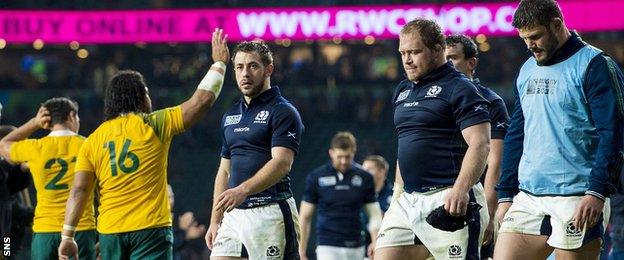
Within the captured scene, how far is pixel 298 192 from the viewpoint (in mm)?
25906

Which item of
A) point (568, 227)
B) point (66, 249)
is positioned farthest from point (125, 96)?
point (568, 227)

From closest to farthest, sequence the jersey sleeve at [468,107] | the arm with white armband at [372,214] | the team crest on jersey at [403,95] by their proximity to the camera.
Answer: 1. the jersey sleeve at [468,107]
2. the team crest on jersey at [403,95]
3. the arm with white armband at [372,214]

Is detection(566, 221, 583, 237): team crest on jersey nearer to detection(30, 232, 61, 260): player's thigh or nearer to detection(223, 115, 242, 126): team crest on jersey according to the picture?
detection(223, 115, 242, 126): team crest on jersey

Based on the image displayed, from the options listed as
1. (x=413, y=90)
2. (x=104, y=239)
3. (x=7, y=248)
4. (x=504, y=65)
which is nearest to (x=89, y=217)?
(x=7, y=248)

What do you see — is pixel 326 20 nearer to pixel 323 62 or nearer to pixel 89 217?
pixel 323 62

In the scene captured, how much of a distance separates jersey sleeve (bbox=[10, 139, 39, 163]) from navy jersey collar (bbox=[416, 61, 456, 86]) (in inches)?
176

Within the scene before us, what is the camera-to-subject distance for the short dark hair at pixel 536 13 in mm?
6230

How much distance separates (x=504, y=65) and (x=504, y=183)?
75.0 feet

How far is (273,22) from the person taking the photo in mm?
29500

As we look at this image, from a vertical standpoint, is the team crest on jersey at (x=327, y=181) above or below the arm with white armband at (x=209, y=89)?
below

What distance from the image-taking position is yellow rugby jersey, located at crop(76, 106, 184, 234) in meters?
7.66

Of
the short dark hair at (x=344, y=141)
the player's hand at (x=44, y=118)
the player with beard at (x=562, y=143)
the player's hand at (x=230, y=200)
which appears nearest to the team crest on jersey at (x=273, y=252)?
the player's hand at (x=230, y=200)

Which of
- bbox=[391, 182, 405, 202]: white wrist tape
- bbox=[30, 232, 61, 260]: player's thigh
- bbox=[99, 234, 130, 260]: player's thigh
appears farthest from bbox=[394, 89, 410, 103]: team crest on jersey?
bbox=[30, 232, 61, 260]: player's thigh

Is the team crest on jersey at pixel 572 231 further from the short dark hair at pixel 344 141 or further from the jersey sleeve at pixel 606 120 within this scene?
the short dark hair at pixel 344 141
